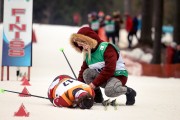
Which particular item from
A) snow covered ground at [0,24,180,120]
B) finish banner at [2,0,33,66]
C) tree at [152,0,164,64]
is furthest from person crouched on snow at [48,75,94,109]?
tree at [152,0,164,64]

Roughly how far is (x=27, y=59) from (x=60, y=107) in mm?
5929

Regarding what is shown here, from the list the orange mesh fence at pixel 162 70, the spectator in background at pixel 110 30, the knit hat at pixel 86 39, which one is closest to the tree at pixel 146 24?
the spectator in background at pixel 110 30

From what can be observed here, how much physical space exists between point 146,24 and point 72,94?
26.6m

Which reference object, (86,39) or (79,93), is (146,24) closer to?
(86,39)

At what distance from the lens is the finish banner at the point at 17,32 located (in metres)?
18.0

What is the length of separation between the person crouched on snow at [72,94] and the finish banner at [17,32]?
18.4 feet

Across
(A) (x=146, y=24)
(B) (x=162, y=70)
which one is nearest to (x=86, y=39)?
(B) (x=162, y=70)

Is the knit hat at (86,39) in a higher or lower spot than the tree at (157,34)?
higher

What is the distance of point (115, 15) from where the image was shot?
38594 millimetres

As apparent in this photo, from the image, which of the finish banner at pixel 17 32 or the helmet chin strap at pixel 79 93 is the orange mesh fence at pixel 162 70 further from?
the helmet chin strap at pixel 79 93

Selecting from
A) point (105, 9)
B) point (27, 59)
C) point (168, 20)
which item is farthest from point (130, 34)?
point (105, 9)

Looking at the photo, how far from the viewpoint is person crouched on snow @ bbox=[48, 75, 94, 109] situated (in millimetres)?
12148

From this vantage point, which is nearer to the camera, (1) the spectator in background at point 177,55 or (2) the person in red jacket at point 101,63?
(2) the person in red jacket at point 101,63

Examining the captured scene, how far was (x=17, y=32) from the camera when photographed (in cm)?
1819
